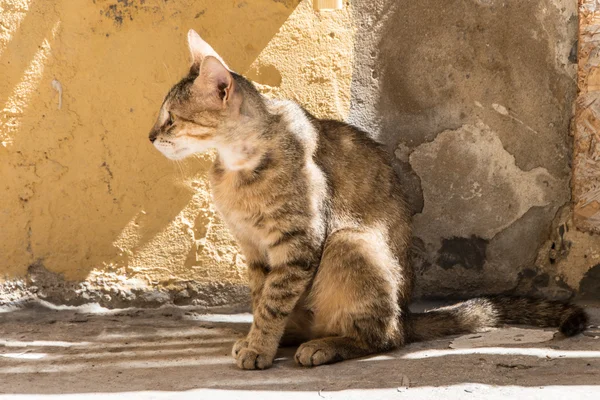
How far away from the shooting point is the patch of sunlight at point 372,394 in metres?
2.85

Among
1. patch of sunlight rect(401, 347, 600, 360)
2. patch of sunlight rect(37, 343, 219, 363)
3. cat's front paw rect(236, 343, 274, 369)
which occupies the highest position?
patch of sunlight rect(401, 347, 600, 360)

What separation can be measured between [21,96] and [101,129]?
0.46m

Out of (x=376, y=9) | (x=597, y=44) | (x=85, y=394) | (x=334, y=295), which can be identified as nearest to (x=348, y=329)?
(x=334, y=295)

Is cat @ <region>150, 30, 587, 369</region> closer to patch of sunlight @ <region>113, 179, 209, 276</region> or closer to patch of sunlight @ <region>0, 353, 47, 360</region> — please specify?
patch of sunlight @ <region>113, 179, 209, 276</region>

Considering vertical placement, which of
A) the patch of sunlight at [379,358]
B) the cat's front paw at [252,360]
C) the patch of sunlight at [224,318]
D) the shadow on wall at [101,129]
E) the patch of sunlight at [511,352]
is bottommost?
the cat's front paw at [252,360]

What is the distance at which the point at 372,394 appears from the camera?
2930 mm

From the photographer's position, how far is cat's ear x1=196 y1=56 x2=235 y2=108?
323cm

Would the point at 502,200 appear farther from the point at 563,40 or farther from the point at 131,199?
the point at 131,199

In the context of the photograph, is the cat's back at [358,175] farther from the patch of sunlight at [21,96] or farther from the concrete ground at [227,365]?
the patch of sunlight at [21,96]

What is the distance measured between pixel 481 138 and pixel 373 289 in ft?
3.97

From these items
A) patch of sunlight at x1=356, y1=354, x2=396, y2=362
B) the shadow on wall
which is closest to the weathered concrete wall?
the shadow on wall

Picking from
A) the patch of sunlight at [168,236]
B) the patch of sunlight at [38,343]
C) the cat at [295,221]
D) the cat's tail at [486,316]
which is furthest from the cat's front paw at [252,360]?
the patch of sunlight at [168,236]

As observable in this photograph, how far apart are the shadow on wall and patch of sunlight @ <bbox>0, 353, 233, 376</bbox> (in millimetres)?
797

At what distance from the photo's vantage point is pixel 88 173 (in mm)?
4133
